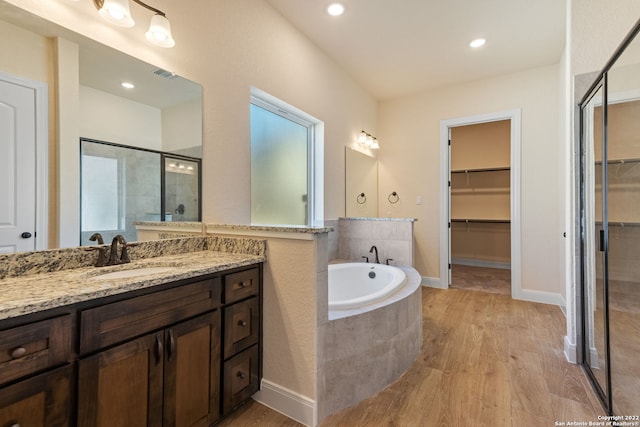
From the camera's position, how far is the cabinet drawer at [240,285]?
4.65ft

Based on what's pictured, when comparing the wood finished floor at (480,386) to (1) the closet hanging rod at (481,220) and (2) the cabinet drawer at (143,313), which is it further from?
(1) the closet hanging rod at (481,220)

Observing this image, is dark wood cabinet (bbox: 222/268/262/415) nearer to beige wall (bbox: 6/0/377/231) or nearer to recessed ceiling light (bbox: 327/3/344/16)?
beige wall (bbox: 6/0/377/231)

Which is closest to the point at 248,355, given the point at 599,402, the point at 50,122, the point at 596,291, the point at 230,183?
the point at 230,183

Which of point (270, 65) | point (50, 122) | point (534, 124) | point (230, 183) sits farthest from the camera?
point (534, 124)

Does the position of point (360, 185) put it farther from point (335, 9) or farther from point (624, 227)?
point (624, 227)

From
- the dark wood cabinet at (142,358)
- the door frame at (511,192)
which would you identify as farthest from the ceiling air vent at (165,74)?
A: the door frame at (511,192)

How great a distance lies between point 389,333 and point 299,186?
178 cm

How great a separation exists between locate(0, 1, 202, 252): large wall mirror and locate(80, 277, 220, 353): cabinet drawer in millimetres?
547

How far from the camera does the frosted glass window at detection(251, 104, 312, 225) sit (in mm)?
2514

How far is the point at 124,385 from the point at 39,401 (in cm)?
24

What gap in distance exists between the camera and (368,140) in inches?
154

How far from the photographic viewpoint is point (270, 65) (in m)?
2.42

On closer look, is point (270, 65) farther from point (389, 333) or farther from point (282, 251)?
point (389, 333)

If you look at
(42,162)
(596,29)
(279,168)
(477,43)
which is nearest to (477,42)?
(477,43)
